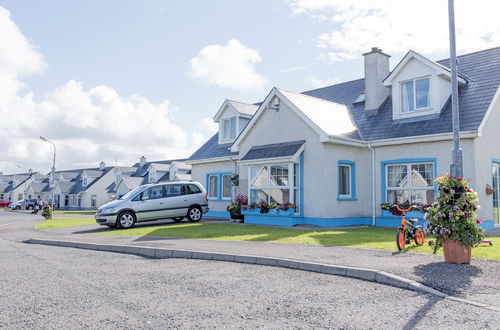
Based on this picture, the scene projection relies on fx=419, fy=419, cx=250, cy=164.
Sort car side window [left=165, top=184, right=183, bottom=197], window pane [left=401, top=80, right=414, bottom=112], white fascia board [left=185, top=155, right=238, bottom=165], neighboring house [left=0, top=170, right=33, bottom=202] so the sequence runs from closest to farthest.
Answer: window pane [left=401, top=80, right=414, bottom=112]
car side window [left=165, top=184, right=183, bottom=197]
white fascia board [left=185, top=155, right=238, bottom=165]
neighboring house [left=0, top=170, right=33, bottom=202]

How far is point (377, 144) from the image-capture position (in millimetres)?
17188

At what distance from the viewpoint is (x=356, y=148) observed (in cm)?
1786

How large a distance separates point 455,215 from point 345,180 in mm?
9662

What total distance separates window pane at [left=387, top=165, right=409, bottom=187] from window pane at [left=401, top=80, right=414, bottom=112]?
250 centimetres

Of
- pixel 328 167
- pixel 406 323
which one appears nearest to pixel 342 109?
pixel 328 167

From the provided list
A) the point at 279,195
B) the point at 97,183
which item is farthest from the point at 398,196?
the point at 97,183

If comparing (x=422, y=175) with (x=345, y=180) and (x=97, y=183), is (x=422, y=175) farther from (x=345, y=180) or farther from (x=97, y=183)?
(x=97, y=183)

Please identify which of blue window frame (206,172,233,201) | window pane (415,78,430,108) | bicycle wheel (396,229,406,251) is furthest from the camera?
blue window frame (206,172,233,201)

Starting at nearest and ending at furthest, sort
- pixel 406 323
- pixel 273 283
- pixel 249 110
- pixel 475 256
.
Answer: pixel 406 323 → pixel 273 283 → pixel 475 256 → pixel 249 110

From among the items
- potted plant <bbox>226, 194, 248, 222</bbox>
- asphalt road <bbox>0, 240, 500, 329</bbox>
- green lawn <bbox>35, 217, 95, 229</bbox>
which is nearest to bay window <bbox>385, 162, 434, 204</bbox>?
potted plant <bbox>226, 194, 248, 222</bbox>

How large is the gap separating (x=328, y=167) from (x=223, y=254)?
337 inches

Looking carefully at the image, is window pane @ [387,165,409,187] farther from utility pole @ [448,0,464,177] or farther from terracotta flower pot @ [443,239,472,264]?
terracotta flower pot @ [443,239,472,264]

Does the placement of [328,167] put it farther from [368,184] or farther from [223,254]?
[223,254]

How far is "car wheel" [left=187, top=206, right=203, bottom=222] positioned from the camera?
63.5ft
